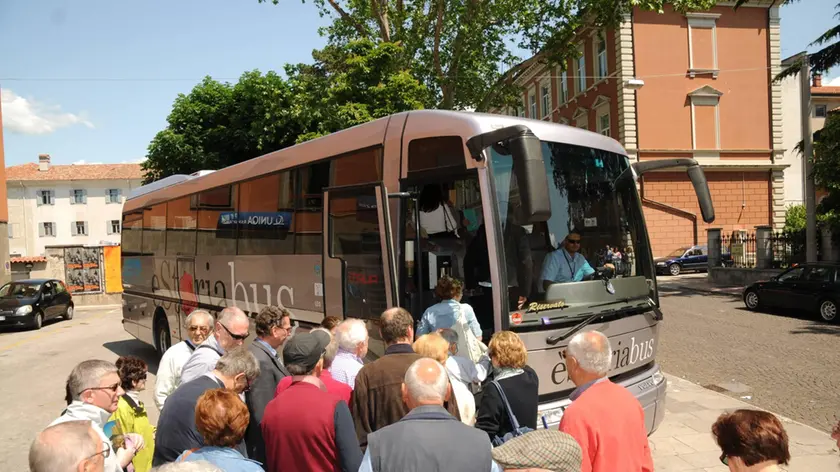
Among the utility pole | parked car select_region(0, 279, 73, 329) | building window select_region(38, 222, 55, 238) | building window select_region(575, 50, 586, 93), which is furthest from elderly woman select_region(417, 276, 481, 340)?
building window select_region(38, 222, 55, 238)

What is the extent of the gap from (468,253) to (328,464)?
114 inches

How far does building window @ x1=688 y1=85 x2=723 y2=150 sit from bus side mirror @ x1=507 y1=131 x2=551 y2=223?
32.3 m

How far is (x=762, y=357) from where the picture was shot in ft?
36.2

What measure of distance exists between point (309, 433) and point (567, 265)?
3154 mm

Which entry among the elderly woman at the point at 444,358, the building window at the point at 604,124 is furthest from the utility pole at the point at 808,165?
the elderly woman at the point at 444,358

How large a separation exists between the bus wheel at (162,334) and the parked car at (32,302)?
10.4 metres

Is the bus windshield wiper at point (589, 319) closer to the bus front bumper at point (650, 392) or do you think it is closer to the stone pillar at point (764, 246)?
the bus front bumper at point (650, 392)

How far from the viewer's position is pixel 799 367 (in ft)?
33.2

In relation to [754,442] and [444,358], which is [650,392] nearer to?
[444,358]

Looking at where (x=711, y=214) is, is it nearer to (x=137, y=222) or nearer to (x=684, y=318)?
(x=684, y=318)

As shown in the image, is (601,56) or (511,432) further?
(601,56)

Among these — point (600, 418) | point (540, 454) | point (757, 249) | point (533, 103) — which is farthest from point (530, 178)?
point (533, 103)

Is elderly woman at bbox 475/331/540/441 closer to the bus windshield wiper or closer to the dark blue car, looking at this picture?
the bus windshield wiper

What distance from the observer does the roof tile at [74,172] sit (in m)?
63.7
